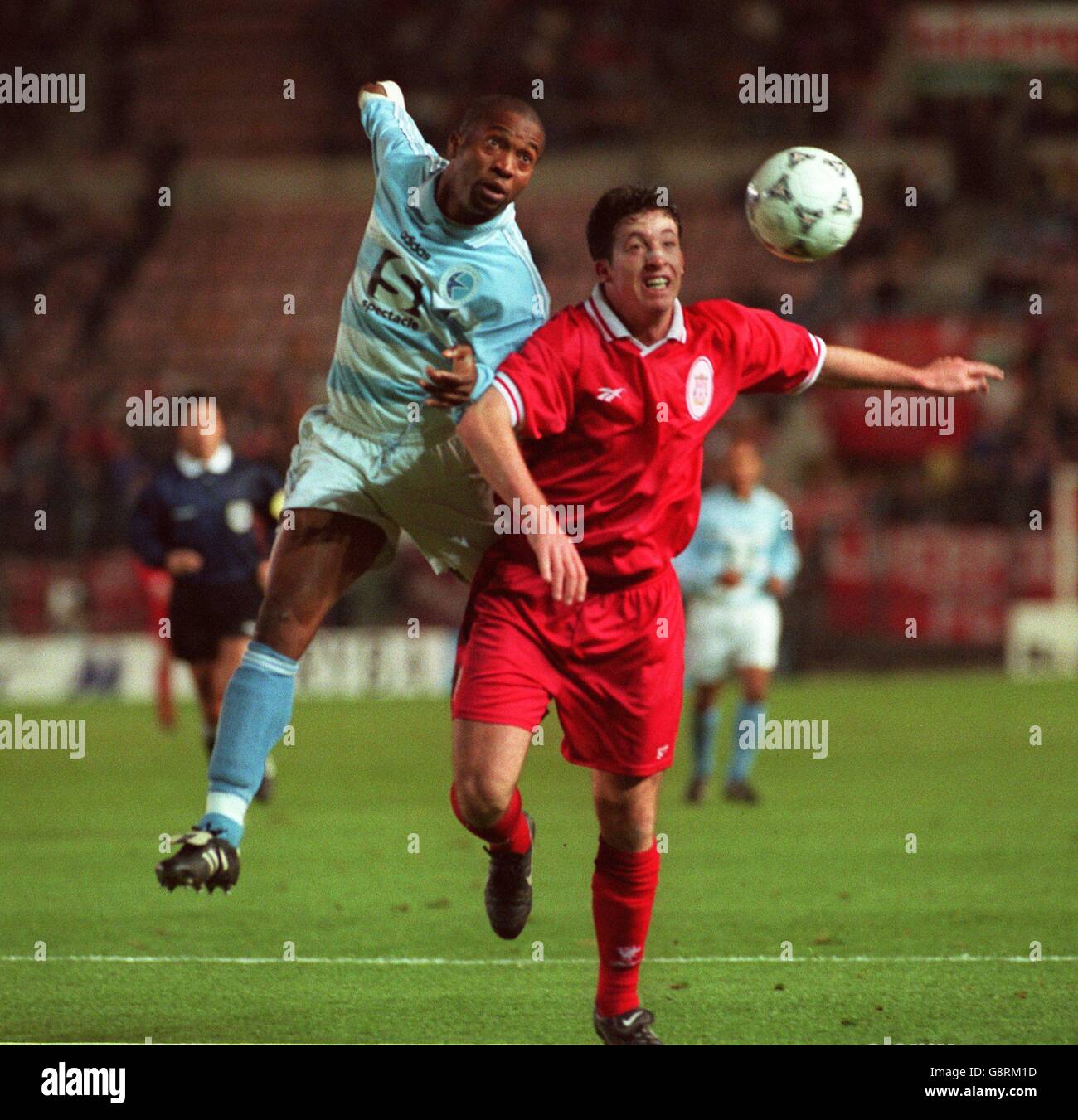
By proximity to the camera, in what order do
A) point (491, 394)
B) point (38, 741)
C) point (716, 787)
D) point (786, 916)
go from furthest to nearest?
point (38, 741)
point (716, 787)
point (786, 916)
point (491, 394)

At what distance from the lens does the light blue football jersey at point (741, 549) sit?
12117 mm

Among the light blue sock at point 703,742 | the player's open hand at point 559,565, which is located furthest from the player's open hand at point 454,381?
the light blue sock at point 703,742

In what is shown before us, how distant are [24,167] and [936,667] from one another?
45.4ft

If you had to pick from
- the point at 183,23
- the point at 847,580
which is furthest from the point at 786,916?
the point at 183,23

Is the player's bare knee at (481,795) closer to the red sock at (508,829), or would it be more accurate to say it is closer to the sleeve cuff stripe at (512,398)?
the red sock at (508,829)

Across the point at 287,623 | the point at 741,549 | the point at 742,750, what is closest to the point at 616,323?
the point at 287,623

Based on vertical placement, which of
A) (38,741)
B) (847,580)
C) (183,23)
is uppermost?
(183,23)

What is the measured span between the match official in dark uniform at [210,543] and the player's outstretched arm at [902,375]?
17.7ft

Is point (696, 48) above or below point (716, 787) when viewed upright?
above

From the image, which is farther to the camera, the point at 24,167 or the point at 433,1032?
the point at 24,167

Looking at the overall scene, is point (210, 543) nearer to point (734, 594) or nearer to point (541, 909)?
point (734, 594)

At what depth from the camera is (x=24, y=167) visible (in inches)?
1022

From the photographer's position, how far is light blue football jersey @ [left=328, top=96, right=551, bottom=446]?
236 inches

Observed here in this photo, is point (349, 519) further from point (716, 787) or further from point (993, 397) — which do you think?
point (993, 397)
